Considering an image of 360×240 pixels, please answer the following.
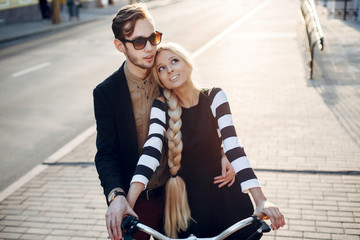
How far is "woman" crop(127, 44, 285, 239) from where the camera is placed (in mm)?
2602

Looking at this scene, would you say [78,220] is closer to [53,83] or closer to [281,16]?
[53,83]

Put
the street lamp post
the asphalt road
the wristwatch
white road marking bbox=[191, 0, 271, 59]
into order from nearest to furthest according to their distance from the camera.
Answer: the wristwatch < the asphalt road < white road marking bbox=[191, 0, 271, 59] < the street lamp post

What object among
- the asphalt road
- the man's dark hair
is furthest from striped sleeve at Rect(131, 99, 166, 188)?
the asphalt road

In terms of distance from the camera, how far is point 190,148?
2.66 m

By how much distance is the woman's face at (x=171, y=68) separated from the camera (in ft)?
8.68

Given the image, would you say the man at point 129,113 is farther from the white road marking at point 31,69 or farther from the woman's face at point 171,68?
the white road marking at point 31,69

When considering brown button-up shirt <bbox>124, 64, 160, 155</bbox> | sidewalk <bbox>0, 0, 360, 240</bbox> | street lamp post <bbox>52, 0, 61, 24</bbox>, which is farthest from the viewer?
street lamp post <bbox>52, 0, 61, 24</bbox>

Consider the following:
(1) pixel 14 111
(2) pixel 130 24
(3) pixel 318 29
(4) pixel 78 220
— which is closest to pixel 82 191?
(4) pixel 78 220

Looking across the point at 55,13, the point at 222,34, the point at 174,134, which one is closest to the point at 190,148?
the point at 174,134

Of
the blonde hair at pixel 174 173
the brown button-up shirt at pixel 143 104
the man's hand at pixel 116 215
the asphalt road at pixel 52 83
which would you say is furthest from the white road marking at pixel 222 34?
the man's hand at pixel 116 215

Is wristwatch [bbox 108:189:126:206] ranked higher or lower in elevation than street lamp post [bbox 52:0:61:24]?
higher

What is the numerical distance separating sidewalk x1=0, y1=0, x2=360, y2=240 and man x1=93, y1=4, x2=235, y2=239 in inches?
76.2

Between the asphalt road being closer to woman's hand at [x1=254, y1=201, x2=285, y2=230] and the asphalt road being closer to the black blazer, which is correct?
the black blazer

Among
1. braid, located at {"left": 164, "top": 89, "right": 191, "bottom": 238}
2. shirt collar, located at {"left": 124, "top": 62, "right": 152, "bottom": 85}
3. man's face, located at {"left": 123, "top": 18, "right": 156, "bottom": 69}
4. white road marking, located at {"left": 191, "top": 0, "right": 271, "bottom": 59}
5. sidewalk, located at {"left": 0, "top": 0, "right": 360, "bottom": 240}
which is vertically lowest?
white road marking, located at {"left": 191, "top": 0, "right": 271, "bottom": 59}
